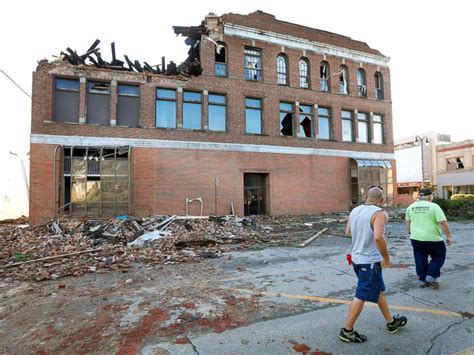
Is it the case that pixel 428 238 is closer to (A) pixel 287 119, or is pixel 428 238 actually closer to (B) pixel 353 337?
(B) pixel 353 337

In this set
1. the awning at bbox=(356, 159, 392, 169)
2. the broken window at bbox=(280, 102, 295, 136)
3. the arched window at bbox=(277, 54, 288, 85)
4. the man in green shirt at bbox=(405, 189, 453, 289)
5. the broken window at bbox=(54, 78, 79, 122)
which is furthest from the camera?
the awning at bbox=(356, 159, 392, 169)

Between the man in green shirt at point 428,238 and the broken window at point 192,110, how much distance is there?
47.4ft

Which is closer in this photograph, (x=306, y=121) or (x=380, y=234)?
(x=380, y=234)

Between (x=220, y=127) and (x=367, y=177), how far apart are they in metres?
11.6

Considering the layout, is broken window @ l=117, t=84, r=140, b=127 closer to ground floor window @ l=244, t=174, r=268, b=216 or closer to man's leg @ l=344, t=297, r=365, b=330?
ground floor window @ l=244, t=174, r=268, b=216

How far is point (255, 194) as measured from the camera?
19344 millimetres

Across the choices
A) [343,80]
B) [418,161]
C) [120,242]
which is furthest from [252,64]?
[418,161]

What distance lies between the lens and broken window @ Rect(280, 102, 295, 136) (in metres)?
20.2

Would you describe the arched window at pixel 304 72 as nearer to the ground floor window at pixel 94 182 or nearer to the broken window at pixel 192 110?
the broken window at pixel 192 110

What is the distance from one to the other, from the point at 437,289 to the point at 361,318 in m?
2.14

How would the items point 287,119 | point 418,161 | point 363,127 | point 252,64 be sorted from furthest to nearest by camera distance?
point 418,161
point 363,127
point 287,119
point 252,64

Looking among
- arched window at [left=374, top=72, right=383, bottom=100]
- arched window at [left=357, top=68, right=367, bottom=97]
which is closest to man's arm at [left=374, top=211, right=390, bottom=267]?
arched window at [left=357, top=68, right=367, bottom=97]

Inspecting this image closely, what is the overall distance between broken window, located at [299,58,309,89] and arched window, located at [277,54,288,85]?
1.24 metres

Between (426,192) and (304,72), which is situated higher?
(304,72)
